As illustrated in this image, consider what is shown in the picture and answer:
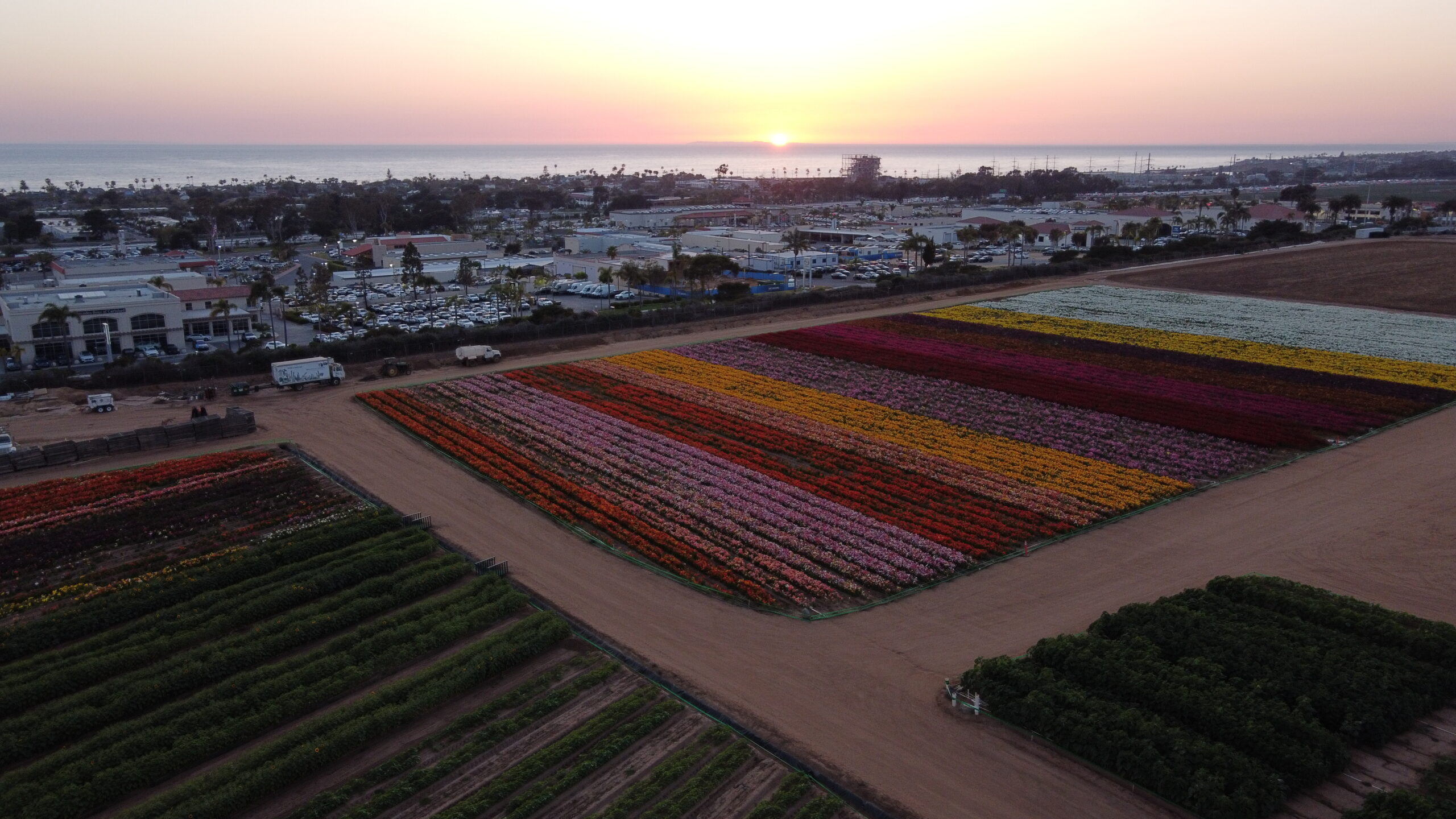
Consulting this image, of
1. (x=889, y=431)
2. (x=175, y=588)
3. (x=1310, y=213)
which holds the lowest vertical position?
(x=175, y=588)

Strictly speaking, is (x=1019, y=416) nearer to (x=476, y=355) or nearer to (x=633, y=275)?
(x=476, y=355)

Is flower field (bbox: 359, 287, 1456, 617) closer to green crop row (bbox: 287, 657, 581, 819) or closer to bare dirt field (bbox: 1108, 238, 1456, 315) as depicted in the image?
green crop row (bbox: 287, 657, 581, 819)

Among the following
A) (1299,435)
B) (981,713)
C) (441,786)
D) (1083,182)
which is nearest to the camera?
(441,786)

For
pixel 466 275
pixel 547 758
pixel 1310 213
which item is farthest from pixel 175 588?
pixel 1310 213

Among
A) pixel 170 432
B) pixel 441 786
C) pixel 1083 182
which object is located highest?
pixel 1083 182

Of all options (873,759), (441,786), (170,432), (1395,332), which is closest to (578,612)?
(441,786)

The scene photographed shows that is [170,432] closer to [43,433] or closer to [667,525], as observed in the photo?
[43,433]

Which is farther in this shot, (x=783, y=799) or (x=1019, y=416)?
Answer: (x=1019, y=416)
